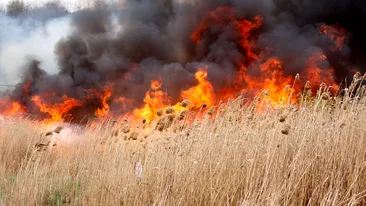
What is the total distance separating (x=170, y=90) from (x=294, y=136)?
23.6 m

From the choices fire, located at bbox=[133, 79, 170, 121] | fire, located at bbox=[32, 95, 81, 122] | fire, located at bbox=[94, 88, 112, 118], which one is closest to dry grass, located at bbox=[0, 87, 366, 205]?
fire, located at bbox=[133, 79, 170, 121]

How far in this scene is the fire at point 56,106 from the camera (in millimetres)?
26656

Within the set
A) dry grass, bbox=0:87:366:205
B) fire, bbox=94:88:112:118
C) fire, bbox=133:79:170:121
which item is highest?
fire, bbox=94:88:112:118

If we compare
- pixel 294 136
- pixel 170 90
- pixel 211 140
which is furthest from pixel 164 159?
pixel 170 90

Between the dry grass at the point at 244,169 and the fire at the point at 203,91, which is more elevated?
the fire at the point at 203,91

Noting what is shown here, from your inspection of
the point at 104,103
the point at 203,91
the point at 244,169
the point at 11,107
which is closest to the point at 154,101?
the point at 203,91

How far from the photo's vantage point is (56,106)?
27641 millimetres

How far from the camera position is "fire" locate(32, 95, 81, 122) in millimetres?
26656

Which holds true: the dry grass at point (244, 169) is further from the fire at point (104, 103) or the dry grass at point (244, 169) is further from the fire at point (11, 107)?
the fire at point (104, 103)

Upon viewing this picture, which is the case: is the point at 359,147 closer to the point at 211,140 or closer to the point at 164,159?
the point at 211,140

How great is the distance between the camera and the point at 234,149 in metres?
4.09

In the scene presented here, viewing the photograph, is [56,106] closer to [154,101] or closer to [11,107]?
[11,107]

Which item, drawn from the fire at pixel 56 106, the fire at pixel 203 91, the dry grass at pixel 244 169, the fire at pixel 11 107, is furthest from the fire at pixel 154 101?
the dry grass at pixel 244 169

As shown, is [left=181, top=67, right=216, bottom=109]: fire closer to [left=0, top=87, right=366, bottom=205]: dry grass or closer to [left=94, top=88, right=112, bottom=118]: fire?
[left=94, top=88, right=112, bottom=118]: fire
